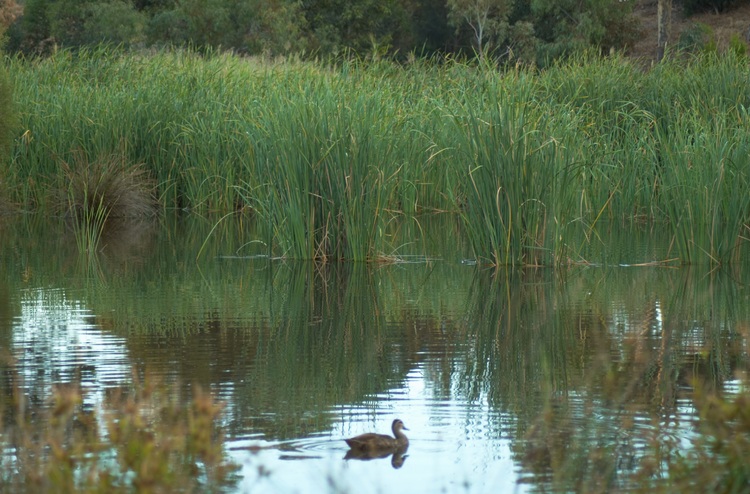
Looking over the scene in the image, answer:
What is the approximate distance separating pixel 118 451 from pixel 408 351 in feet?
9.55

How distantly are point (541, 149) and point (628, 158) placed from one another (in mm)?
3256

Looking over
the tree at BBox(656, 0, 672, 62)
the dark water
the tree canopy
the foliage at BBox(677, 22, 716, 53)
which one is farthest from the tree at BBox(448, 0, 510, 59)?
the dark water

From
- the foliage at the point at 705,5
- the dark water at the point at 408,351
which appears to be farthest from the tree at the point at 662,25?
the dark water at the point at 408,351

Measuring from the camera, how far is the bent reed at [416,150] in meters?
9.62

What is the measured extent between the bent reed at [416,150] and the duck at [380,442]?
17.1 ft

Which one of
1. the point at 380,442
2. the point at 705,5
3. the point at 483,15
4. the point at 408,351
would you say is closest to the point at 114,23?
the point at 483,15

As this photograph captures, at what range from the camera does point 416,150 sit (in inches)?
465

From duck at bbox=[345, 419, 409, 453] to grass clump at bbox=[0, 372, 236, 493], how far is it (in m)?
0.46

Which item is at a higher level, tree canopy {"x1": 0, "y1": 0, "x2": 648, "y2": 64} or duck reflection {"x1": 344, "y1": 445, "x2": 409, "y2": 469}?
tree canopy {"x1": 0, "y1": 0, "x2": 648, "y2": 64}

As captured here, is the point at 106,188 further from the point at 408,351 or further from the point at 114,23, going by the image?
the point at 114,23

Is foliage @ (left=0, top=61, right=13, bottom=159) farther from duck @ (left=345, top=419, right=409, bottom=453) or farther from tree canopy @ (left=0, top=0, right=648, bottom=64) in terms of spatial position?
tree canopy @ (left=0, top=0, right=648, bottom=64)

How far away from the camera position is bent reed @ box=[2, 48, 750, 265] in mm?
9625

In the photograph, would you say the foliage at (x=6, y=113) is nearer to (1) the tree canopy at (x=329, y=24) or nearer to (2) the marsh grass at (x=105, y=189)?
(2) the marsh grass at (x=105, y=189)

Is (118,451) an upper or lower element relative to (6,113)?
lower
